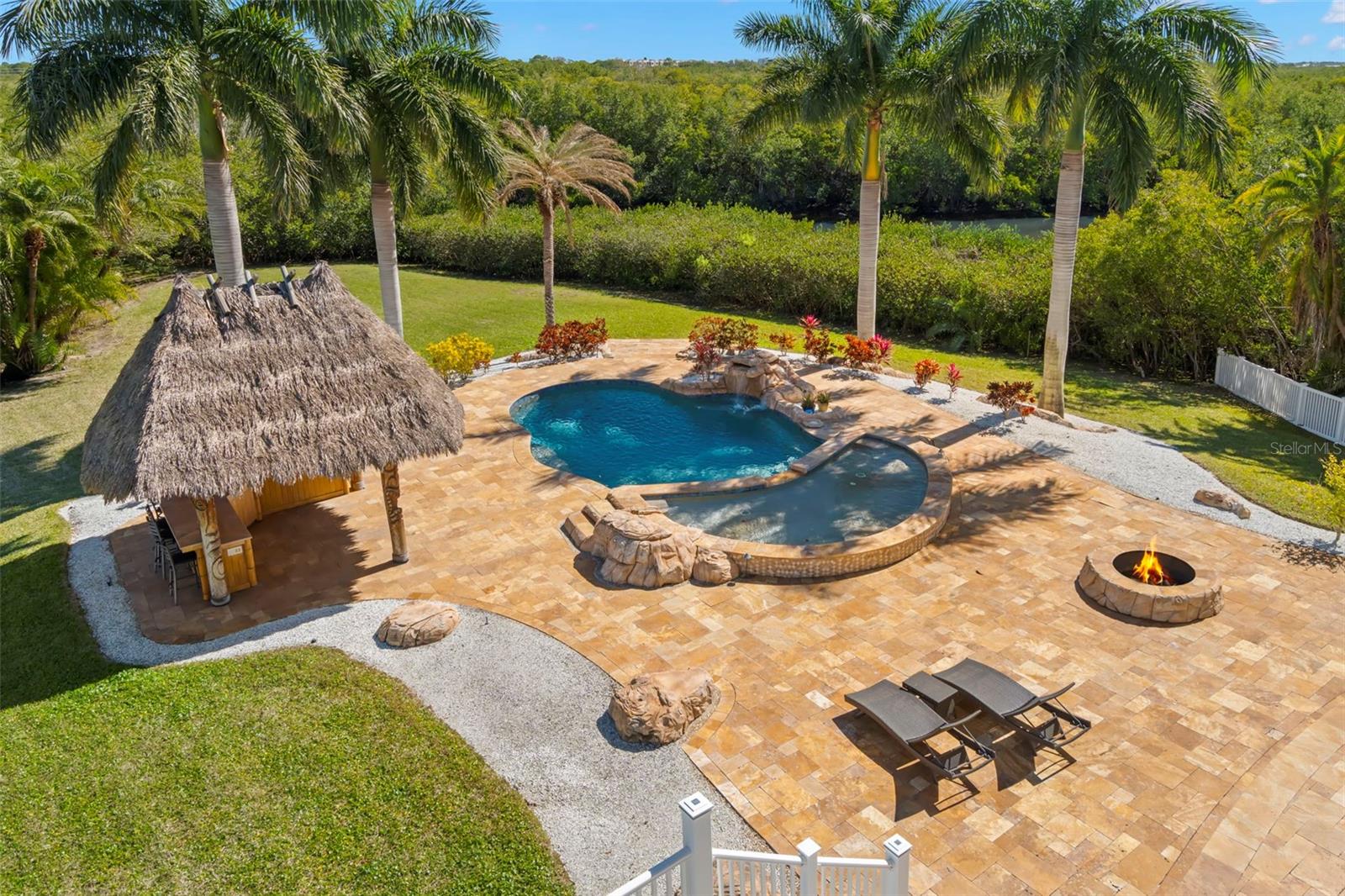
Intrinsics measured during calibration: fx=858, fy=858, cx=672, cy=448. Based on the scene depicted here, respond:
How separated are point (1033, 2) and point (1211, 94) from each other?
3.76 meters

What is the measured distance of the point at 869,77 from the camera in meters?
20.2

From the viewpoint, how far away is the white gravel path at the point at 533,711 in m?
8.18

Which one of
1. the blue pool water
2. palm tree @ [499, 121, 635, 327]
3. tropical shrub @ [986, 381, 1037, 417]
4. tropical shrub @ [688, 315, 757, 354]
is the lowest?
the blue pool water

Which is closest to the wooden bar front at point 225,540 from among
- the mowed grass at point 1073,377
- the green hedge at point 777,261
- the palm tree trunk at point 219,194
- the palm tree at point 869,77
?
the palm tree trunk at point 219,194

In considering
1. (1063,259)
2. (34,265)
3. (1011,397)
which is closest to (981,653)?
(1011,397)

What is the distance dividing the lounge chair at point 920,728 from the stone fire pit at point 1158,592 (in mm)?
3583

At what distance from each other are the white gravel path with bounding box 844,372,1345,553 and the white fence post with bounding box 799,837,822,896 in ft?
37.4

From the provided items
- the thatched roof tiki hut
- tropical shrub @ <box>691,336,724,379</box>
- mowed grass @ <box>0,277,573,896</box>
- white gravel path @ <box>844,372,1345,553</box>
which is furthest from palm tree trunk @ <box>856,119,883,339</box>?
mowed grass @ <box>0,277,573,896</box>

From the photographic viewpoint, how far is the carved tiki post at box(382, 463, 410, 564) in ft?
41.2

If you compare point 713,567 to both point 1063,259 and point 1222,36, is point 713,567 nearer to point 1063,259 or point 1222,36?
point 1063,259

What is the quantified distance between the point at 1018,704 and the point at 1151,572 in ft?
14.6

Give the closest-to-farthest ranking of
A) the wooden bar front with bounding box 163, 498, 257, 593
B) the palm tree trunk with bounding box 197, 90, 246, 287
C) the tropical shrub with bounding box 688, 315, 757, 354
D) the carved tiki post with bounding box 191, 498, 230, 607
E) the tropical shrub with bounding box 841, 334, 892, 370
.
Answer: the carved tiki post with bounding box 191, 498, 230, 607 → the wooden bar front with bounding box 163, 498, 257, 593 → the palm tree trunk with bounding box 197, 90, 246, 287 → the tropical shrub with bounding box 841, 334, 892, 370 → the tropical shrub with bounding box 688, 315, 757, 354

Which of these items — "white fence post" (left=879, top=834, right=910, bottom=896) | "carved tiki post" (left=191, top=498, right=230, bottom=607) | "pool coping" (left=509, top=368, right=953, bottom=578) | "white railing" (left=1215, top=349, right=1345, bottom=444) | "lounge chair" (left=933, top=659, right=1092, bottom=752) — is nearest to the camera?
"white fence post" (left=879, top=834, right=910, bottom=896)

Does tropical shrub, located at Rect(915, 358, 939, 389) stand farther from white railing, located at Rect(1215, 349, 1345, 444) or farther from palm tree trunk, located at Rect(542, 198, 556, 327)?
palm tree trunk, located at Rect(542, 198, 556, 327)
